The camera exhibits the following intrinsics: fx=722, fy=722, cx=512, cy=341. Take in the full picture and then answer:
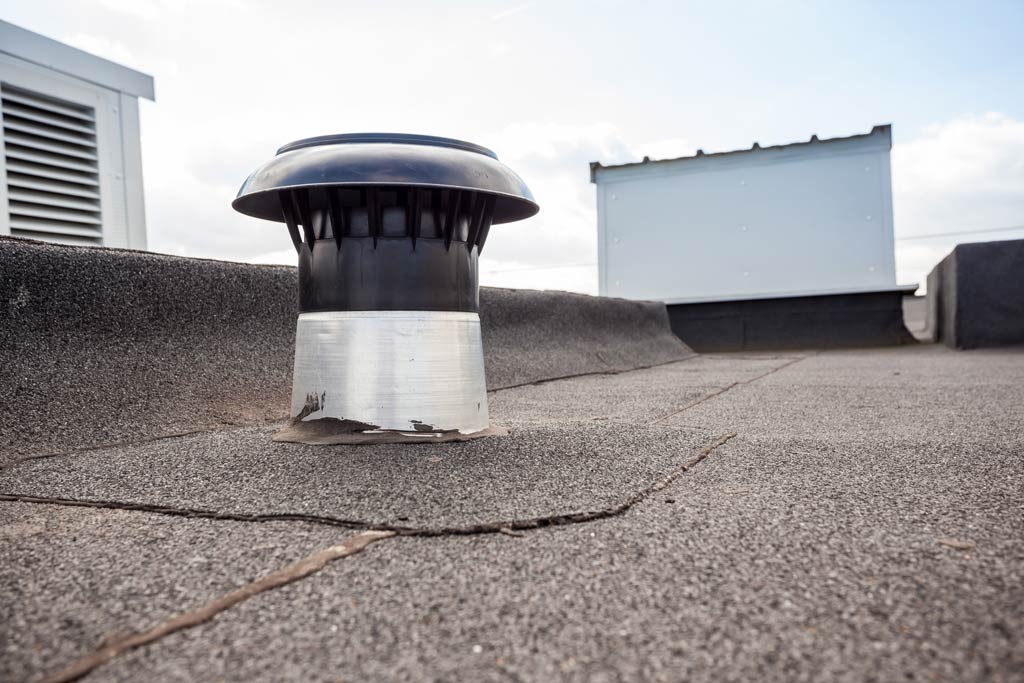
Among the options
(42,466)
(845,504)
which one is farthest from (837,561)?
(42,466)

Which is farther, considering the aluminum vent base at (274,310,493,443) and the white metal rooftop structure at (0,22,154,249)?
the white metal rooftop structure at (0,22,154,249)

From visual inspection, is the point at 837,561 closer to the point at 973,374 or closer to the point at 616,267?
the point at 973,374

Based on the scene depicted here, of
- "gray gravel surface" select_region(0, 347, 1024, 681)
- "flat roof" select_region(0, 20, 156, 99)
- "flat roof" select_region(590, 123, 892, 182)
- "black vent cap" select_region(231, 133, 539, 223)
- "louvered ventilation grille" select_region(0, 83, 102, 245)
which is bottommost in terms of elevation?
"gray gravel surface" select_region(0, 347, 1024, 681)

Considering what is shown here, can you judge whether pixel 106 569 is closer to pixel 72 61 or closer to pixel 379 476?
pixel 379 476

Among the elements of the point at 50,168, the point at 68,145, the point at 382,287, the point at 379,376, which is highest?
the point at 68,145

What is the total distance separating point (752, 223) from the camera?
26.3 feet

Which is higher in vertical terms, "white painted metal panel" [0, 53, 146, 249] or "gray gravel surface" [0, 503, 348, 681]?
"white painted metal panel" [0, 53, 146, 249]

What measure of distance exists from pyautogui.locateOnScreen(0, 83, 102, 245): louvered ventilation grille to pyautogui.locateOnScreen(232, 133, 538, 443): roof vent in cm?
162

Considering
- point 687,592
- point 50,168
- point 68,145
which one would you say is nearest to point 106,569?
point 687,592

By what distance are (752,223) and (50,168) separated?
6.83 metres

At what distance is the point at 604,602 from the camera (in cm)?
90

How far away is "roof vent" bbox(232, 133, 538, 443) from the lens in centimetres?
176

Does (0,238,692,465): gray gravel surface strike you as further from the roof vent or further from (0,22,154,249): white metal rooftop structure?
(0,22,154,249): white metal rooftop structure

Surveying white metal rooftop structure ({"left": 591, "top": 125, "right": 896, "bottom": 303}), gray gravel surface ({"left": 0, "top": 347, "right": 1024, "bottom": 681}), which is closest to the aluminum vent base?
gray gravel surface ({"left": 0, "top": 347, "right": 1024, "bottom": 681})
